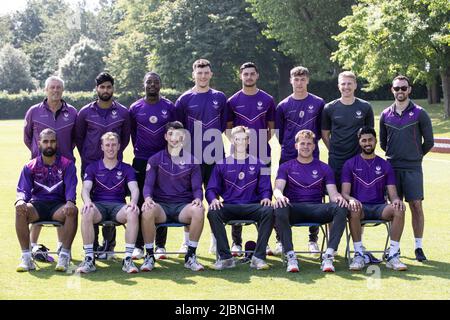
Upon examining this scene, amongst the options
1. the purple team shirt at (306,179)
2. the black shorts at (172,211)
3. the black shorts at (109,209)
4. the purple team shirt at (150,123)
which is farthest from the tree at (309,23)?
the black shorts at (109,209)

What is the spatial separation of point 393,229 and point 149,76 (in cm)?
323

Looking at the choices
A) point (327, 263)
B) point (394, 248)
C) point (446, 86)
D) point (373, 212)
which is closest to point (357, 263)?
point (327, 263)

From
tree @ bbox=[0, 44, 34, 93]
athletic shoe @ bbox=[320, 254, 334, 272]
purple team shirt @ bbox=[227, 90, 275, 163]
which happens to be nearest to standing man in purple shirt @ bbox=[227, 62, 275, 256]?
purple team shirt @ bbox=[227, 90, 275, 163]

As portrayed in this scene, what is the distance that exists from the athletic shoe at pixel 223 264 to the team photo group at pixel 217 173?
1 cm

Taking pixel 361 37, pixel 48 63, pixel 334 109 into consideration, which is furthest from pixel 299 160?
pixel 48 63

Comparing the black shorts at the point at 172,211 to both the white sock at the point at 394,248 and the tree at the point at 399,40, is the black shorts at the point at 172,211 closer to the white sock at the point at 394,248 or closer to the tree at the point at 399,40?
the white sock at the point at 394,248

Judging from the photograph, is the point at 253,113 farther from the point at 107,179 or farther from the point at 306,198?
the point at 107,179

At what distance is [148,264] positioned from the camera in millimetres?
7953

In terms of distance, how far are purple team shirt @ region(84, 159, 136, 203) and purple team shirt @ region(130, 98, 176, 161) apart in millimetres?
508

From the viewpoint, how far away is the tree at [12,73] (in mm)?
79188

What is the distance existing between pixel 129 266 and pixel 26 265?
1104mm

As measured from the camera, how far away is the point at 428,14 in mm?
29844

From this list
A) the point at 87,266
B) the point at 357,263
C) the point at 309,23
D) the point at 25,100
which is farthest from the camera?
the point at 25,100

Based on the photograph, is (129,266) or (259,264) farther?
(259,264)
